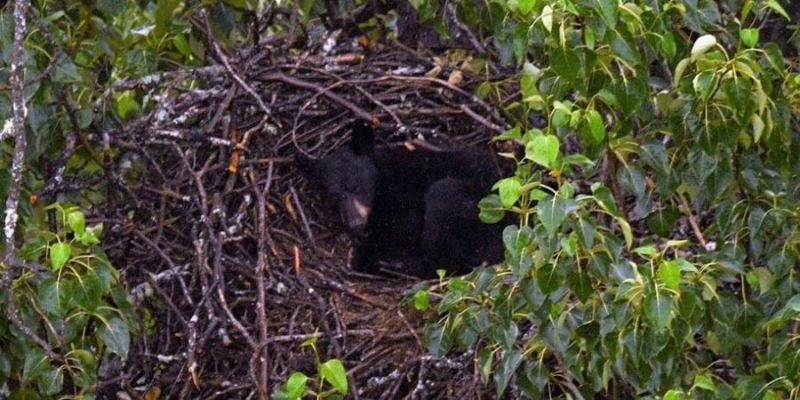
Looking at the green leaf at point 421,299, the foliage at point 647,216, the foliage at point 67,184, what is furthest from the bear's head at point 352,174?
the foliage at point 647,216

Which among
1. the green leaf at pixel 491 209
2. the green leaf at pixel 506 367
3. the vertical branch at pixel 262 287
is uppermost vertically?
the green leaf at pixel 491 209

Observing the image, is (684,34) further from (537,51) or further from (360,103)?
(360,103)

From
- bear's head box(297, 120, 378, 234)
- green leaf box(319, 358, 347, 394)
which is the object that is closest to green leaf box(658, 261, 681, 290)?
green leaf box(319, 358, 347, 394)

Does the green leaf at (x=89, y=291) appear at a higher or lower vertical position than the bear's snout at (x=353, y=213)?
higher

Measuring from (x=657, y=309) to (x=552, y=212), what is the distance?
1.05 ft

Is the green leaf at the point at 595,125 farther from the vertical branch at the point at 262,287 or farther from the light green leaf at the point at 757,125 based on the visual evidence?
the vertical branch at the point at 262,287

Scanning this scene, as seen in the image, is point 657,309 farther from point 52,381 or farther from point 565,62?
point 52,381

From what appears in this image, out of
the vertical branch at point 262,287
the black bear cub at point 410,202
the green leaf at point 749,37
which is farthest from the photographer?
the black bear cub at point 410,202

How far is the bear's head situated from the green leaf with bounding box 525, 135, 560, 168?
6.95 ft

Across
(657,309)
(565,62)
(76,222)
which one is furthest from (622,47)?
(76,222)

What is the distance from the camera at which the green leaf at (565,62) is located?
2.96m

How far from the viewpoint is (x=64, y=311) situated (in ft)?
10.0

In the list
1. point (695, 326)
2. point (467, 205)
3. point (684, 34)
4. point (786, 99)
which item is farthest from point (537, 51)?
point (467, 205)

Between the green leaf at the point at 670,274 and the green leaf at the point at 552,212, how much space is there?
0.25m
